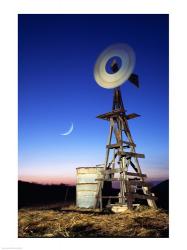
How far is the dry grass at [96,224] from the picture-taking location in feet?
28.3

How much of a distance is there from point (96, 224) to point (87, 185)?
9.51 ft

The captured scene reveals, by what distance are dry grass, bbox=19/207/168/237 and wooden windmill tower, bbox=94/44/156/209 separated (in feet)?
2.46

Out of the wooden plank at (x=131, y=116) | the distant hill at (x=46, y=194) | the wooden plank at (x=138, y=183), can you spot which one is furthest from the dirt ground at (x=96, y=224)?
the distant hill at (x=46, y=194)

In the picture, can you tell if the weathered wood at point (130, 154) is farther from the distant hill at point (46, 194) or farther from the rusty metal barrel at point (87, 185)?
the distant hill at point (46, 194)

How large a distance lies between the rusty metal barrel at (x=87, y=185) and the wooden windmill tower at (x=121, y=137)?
0.31 meters

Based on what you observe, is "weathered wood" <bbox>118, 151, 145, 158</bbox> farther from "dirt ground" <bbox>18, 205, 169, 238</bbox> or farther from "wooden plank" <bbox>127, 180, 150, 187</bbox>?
"dirt ground" <bbox>18, 205, 169, 238</bbox>

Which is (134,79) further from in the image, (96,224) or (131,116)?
(96,224)

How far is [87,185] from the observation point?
12.0 meters

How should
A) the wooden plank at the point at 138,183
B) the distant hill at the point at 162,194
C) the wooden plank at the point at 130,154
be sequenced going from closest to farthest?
the wooden plank at the point at 138,183
the wooden plank at the point at 130,154
the distant hill at the point at 162,194

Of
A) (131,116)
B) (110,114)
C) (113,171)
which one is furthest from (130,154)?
(110,114)
